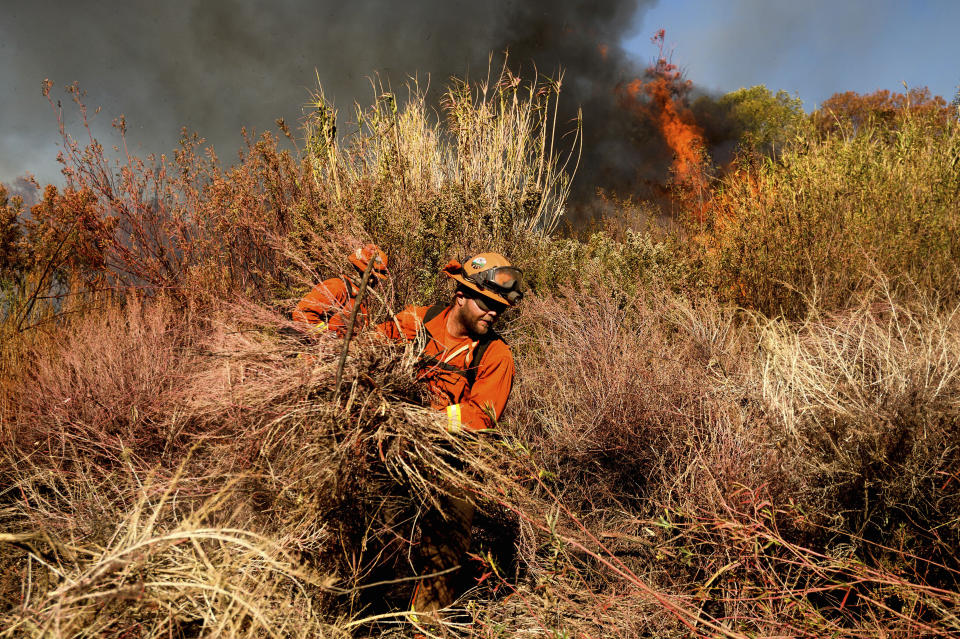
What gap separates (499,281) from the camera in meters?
2.40

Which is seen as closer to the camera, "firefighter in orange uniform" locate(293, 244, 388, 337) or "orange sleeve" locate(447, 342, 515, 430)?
"firefighter in orange uniform" locate(293, 244, 388, 337)

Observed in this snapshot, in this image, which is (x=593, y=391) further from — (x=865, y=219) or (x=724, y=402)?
(x=865, y=219)

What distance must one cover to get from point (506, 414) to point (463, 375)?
3.72 ft

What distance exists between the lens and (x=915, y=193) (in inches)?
165

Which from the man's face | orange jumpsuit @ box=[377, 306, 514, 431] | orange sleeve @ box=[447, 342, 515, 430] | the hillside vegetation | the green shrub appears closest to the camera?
the hillside vegetation

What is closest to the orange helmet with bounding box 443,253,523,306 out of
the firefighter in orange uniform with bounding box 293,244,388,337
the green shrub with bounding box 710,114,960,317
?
the firefighter in orange uniform with bounding box 293,244,388,337

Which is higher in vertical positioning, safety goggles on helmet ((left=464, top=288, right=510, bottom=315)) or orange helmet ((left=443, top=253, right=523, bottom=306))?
orange helmet ((left=443, top=253, right=523, bottom=306))

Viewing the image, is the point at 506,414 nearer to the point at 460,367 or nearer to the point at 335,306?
the point at 460,367

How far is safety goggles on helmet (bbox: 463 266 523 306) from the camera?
239 cm

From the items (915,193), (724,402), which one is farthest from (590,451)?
(915,193)

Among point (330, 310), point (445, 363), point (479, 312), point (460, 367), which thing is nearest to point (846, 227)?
point (479, 312)

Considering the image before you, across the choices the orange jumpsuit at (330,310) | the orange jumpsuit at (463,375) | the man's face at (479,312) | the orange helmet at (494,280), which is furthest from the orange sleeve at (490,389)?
the orange jumpsuit at (330,310)

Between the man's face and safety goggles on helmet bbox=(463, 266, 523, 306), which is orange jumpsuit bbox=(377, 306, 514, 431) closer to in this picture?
the man's face

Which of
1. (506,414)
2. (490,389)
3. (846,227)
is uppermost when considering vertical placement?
(846,227)
